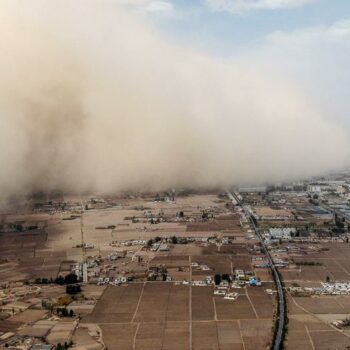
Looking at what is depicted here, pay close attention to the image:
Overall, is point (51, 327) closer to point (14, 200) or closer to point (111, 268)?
point (111, 268)

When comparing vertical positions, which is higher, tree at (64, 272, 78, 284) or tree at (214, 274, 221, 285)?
tree at (64, 272, 78, 284)

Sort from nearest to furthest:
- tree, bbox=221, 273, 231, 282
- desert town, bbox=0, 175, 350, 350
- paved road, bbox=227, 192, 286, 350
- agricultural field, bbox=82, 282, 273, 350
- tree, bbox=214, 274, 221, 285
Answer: paved road, bbox=227, 192, 286, 350 → agricultural field, bbox=82, 282, 273, 350 → desert town, bbox=0, 175, 350, 350 → tree, bbox=214, 274, 221, 285 → tree, bbox=221, 273, 231, 282

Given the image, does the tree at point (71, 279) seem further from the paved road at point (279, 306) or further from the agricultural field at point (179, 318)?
the paved road at point (279, 306)

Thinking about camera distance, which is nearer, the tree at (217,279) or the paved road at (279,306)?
the paved road at (279,306)

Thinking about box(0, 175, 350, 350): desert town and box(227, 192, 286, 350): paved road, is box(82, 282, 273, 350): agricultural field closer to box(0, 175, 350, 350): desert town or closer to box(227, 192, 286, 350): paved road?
box(0, 175, 350, 350): desert town

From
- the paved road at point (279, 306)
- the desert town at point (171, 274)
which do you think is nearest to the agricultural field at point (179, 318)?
the desert town at point (171, 274)

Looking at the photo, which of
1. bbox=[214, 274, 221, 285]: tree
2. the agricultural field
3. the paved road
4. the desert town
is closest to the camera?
the paved road

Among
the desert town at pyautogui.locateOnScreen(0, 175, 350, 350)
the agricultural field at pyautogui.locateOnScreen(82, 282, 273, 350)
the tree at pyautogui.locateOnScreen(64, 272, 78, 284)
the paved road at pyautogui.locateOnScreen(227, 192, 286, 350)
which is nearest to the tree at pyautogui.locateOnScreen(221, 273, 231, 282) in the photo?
the desert town at pyautogui.locateOnScreen(0, 175, 350, 350)

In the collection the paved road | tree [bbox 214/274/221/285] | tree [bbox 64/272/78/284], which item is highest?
tree [bbox 64/272/78/284]

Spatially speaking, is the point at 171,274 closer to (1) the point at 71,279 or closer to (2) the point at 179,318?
(1) the point at 71,279
